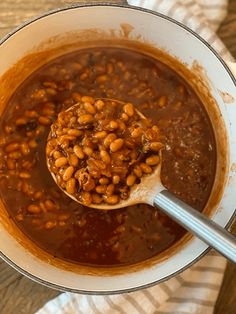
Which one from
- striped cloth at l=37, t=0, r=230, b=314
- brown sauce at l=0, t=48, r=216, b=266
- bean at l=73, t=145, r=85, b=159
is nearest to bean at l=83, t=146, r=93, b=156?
bean at l=73, t=145, r=85, b=159

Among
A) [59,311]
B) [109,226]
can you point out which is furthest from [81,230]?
[59,311]

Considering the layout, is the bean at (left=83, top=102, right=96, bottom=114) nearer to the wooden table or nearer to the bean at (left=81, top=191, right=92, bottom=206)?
the bean at (left=81, top=191, right=92, bottom=206)

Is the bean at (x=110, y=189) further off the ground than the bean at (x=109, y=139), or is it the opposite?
the bean at (x=109, y=139)

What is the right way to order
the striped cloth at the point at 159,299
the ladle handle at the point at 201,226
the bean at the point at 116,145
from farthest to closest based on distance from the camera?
the striped cloth at the point at 159,299
the bean at the point at 116,145
the ladle handle at the point at 201,226

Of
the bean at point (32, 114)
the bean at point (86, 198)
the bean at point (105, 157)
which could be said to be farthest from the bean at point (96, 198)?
the bean at point (32, 114)

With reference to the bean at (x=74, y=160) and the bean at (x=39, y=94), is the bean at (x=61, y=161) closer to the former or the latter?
the bean at (x=74, y=160)

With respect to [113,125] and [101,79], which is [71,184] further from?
[101,79]

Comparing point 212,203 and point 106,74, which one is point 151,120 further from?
point 212,203
